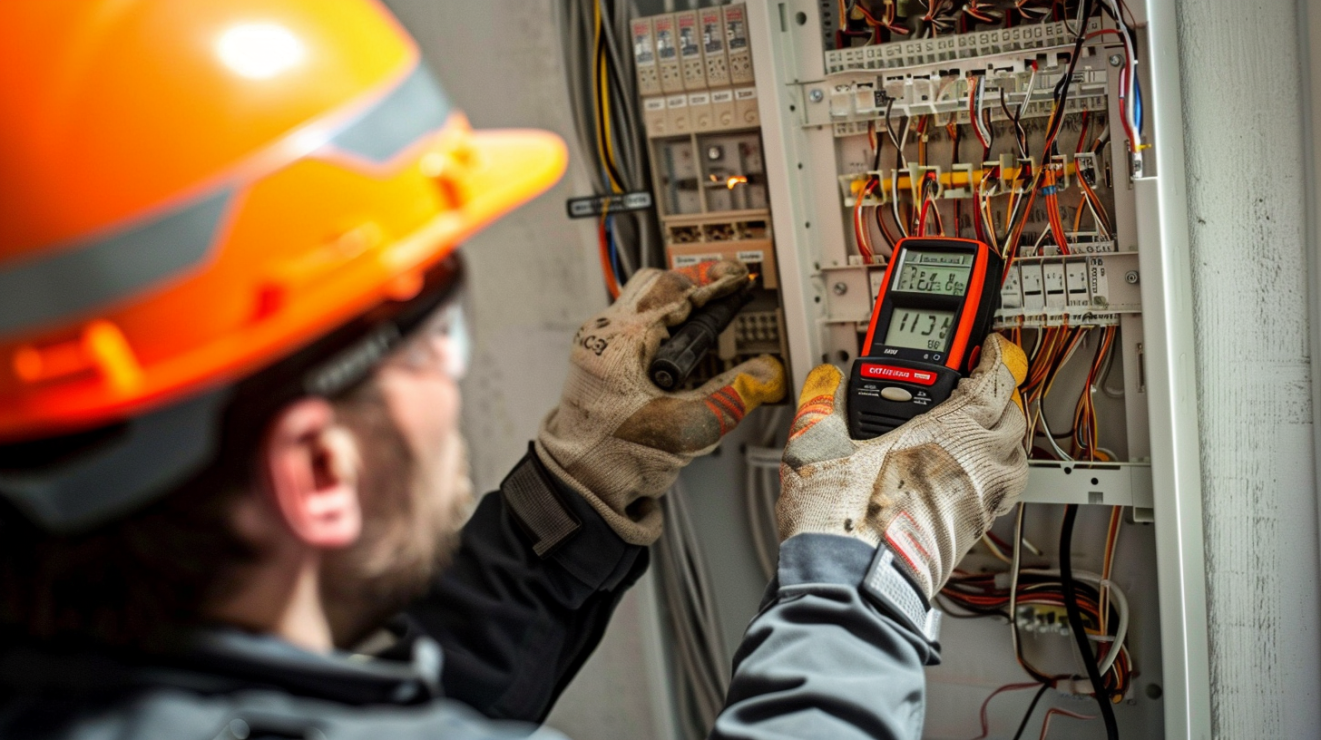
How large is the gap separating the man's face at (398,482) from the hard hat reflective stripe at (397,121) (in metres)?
0.15

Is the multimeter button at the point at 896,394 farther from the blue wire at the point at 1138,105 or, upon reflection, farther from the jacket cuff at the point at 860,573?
the blue wire at the point at 1138,105

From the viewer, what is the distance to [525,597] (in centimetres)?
137

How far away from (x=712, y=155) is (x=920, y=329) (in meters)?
0.41

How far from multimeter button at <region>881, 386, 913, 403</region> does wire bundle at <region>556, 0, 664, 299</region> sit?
0.47 metres

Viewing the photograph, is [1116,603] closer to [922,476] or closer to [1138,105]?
[922,476]

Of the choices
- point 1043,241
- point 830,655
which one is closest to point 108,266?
point 830,655

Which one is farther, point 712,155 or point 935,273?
point 712,155

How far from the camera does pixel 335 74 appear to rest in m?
0.76

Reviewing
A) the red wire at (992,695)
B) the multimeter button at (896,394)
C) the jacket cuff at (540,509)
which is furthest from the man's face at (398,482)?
the red wire at (992,695)

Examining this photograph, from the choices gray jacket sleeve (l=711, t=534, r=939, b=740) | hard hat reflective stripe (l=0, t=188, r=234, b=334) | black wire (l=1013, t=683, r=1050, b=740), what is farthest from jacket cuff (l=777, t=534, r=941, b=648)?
hard hat reflective stripe (l=0, t=188, r=234, b=334)

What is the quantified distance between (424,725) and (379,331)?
29 cm

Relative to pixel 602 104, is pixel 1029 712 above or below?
below

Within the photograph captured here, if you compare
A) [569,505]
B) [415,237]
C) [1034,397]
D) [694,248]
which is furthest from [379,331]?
[1034,397]

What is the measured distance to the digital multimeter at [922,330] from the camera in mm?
1326
